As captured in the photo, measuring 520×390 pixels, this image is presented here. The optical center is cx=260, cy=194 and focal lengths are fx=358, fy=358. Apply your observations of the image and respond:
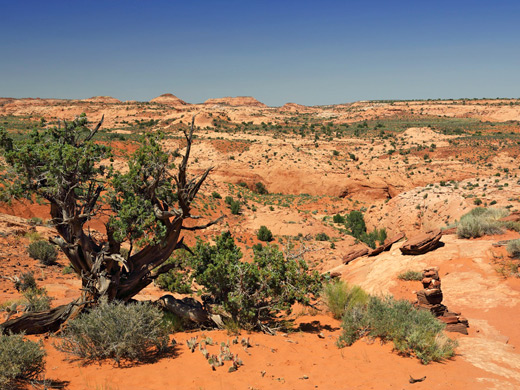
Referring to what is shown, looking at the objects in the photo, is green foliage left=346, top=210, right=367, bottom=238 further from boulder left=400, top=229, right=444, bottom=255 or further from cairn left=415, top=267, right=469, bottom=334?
cairn left=415, top=267, right=469, bottom=334

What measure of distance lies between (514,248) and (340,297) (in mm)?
6693

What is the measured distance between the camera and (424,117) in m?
89.6

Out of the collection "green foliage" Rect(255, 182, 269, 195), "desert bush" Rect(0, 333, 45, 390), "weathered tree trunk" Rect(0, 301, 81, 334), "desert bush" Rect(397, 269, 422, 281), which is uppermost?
"desert bush" Rect(0, 333, 45, 390)

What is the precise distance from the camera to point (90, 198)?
884 cm

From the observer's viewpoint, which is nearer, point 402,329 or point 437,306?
point 402,329

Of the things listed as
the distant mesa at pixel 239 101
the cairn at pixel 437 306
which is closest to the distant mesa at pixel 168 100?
the distant mesa at pixel 239 101

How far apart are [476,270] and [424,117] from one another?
87.0m

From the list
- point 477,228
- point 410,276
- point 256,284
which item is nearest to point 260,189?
point 477,228

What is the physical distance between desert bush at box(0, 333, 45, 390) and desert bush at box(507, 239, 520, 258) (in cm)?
1390

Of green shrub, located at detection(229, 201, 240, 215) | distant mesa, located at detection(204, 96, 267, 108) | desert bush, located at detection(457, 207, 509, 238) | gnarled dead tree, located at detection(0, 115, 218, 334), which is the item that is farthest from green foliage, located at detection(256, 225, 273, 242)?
distant mesa, located at detection(204, 96, 267, 108)

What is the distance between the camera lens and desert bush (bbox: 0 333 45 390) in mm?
5688

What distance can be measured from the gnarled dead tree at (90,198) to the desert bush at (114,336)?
3.04 ft

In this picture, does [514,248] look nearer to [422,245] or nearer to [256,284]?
[422,245]

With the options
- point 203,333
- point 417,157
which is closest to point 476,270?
point 203,333
